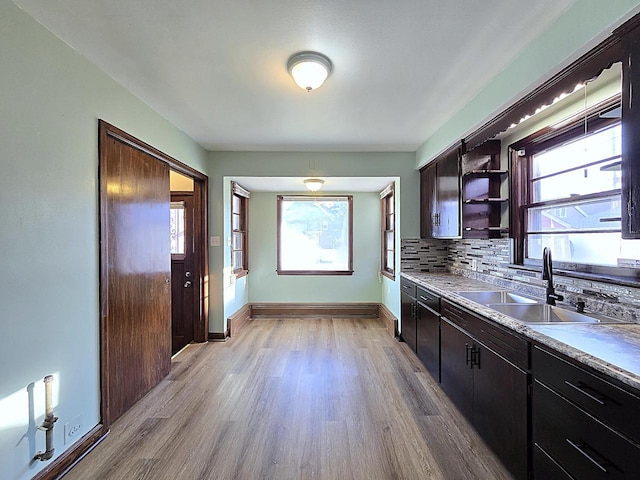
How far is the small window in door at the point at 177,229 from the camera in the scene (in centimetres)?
419

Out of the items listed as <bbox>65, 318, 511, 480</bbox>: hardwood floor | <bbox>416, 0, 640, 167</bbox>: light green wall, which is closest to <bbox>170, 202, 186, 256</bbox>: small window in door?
<bbox>65, 318, 511, 480</bbox>: hardwood floor

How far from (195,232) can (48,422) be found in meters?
2.63

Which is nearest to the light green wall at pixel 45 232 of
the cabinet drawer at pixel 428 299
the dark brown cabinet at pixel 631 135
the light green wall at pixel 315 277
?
the cabinet drawer at pixel 428 299

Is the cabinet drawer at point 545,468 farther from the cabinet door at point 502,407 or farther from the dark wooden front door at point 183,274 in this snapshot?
the dark wooden front door at point 183,274

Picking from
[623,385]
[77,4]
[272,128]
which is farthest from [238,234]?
[623,385]

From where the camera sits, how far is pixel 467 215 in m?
3.18

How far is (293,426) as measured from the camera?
2.32 meters

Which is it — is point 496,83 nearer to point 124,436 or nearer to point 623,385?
point 623,385

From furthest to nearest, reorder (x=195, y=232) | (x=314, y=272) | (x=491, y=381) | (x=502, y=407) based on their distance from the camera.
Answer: (x=314, y=272), (x=195, y=232), (x=491, y=381), (x=502, y=407)

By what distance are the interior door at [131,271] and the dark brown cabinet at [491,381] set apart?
251 cm

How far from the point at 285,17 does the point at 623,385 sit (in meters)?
2.13

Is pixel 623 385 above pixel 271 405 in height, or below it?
above

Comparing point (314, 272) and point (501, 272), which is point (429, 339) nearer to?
point (501, 272)

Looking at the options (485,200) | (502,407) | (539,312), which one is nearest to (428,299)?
(539,312)
